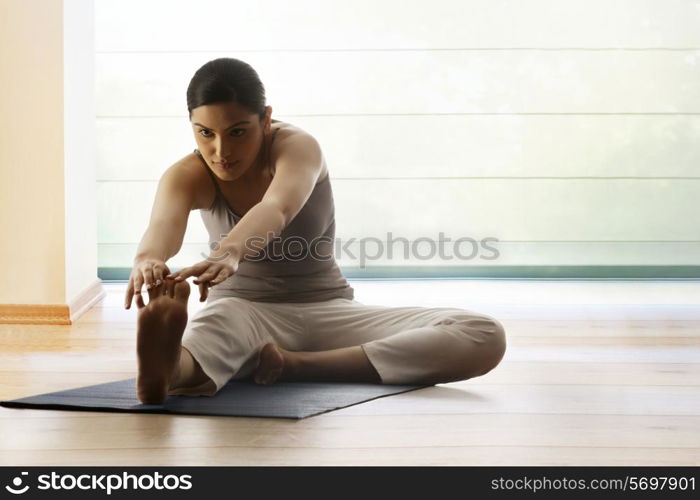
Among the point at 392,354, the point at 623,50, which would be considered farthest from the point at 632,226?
the point at 392,354

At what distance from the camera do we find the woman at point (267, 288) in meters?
2.20

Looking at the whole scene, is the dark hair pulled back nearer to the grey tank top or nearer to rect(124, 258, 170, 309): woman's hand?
the grey tank top

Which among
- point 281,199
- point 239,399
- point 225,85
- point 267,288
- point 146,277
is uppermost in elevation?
point 225,85

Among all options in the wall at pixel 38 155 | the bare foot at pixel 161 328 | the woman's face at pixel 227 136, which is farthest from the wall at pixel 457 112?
the bare foot at pixel 161 328

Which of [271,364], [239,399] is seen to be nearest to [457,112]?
[271,364]

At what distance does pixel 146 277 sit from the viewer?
2.00 m

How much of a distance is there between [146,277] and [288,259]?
1.91ft

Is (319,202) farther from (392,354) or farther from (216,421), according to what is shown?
(216,421)

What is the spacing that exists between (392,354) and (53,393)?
2.57 feet

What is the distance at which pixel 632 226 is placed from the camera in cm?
449

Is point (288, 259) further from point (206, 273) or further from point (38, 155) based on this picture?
point (38, 155)

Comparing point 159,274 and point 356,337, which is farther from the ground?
point 159,274

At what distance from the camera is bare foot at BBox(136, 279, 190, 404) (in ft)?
6.43

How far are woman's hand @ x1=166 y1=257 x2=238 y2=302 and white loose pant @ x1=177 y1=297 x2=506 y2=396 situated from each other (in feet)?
0.92
